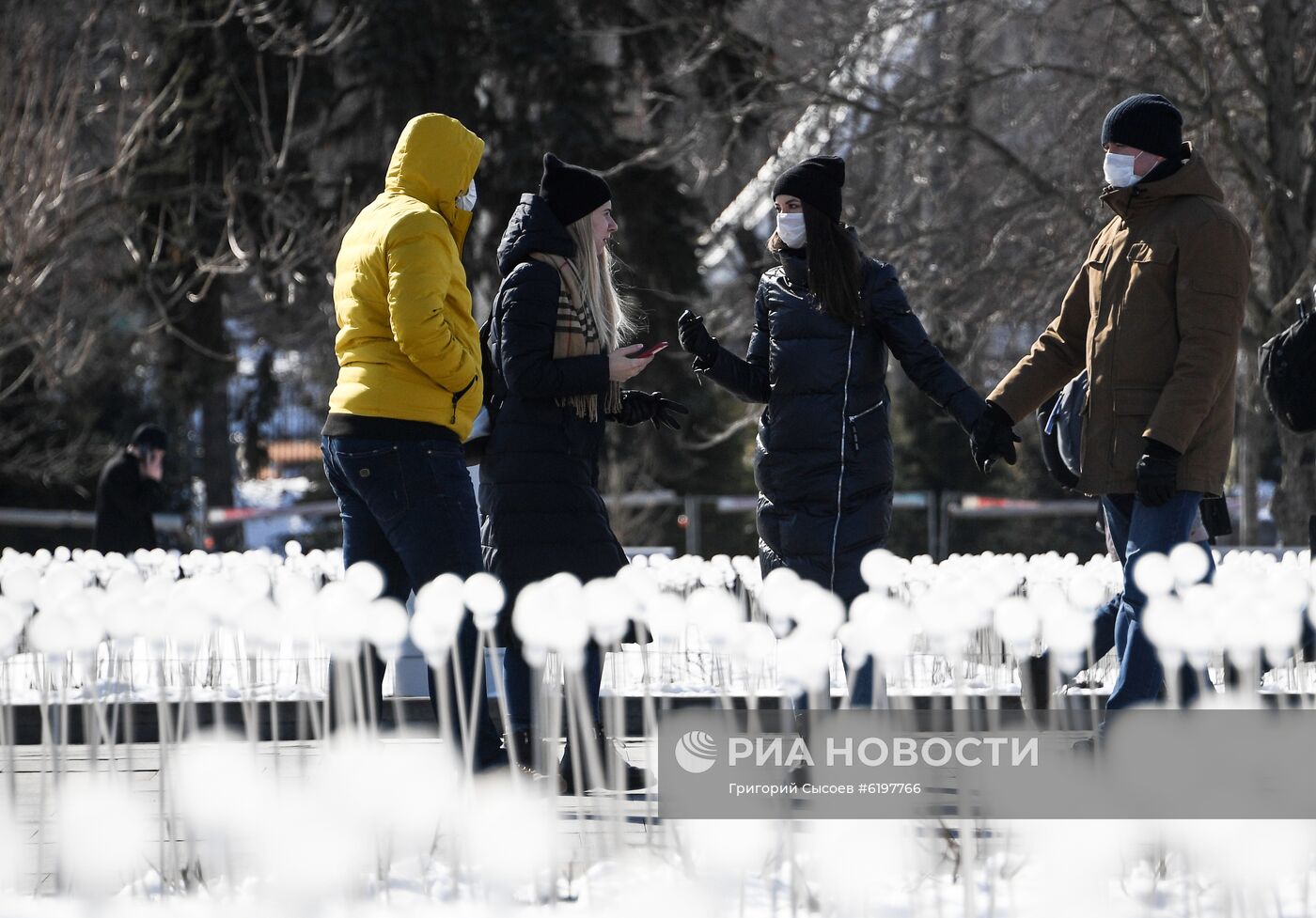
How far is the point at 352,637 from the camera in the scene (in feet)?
10.1

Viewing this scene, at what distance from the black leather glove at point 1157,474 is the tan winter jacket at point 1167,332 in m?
0.03

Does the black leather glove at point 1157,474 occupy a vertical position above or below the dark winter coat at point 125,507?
below

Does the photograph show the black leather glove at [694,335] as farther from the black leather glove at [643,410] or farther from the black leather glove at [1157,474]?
the black leather glove at [1157,474]

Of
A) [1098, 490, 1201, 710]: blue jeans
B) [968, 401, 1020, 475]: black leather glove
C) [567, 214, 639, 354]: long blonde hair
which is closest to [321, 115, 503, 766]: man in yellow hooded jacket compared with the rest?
[567, 214, 639, 354]: long blonde hair

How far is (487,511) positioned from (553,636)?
1.63 m

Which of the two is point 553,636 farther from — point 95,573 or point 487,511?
point 95,573

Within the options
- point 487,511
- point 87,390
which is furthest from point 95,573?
point 87,390

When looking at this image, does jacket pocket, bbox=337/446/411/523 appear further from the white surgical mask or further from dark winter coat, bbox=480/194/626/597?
the white surgical mask

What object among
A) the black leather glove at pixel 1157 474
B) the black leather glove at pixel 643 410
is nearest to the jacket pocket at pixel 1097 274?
the black leather glove at pixel 1157 474

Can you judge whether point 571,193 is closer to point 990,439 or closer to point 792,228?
point 792,228

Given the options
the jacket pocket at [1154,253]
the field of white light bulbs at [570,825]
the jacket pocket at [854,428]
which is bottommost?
the field of white light bulbs at [570,825]

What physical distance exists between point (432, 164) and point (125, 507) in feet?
18.1

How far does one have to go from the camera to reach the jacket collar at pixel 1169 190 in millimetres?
4293

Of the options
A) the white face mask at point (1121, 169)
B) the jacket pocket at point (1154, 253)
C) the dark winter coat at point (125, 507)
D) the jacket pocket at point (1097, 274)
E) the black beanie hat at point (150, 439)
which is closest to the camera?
the jacket pocket at point (1154, 253)
